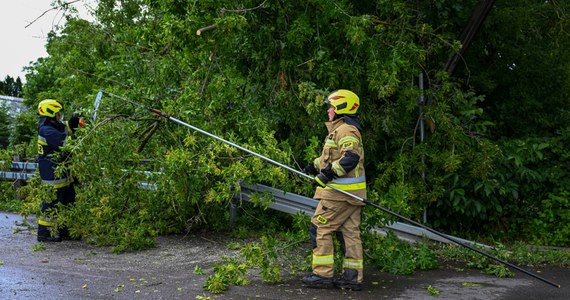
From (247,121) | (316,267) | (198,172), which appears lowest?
(316,267)

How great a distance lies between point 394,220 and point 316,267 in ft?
4.32

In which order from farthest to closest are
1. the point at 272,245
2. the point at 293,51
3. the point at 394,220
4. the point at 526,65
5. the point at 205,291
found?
1. the point at 526,65
2. the point at 293,51
3. the point at 394,220
4. the point at 272,245
5. the point at 205,291

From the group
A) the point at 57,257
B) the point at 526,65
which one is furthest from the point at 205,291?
the point at 526,65

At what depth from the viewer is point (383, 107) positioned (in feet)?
27.6

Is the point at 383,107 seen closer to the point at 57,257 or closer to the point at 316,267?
the point at 316,267

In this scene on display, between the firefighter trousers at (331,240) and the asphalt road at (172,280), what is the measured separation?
221 mm

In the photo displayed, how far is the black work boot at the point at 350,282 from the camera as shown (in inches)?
240

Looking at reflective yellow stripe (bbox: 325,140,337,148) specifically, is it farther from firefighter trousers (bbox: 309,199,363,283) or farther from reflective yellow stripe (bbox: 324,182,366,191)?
firefighter trousers (bbox: 309,199,363,283)

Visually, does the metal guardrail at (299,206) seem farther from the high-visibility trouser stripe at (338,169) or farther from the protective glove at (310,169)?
the high-visibility trouser stripe at (338,169)

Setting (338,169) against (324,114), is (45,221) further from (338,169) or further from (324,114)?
(338,169)

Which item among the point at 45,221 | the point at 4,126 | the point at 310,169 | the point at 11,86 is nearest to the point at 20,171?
the point at 45,221

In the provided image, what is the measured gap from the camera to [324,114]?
7957mm

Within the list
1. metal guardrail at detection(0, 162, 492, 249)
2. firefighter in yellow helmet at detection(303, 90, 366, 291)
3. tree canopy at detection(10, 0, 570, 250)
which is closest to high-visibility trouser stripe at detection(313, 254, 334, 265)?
firefighter in yellow helmet at detection(303, 90, 366, 291)

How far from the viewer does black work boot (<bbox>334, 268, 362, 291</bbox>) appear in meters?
6.10
